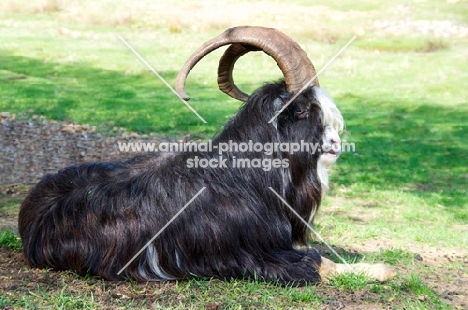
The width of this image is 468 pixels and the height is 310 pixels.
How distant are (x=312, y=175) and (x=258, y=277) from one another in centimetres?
95

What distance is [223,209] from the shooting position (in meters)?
5.84

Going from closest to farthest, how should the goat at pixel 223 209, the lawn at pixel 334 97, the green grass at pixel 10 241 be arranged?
the lawn at pixel 334 97 < the goat at pixel 223 209 < the green grass at pixel 10 241

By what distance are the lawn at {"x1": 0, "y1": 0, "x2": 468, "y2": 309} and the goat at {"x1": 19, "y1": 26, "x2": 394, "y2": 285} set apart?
0.17m

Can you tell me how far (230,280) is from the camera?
5.82 m

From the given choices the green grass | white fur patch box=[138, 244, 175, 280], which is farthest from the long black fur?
the green grass

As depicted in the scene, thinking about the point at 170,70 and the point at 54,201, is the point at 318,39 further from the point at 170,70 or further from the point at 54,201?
the point at 54,201

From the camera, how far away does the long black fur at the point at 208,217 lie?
5.81 metres

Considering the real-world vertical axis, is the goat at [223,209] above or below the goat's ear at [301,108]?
below

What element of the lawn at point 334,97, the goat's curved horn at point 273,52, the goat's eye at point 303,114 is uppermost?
the goat's curved horn at point 273,52

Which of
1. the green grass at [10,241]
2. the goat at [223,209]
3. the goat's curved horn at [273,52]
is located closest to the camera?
the goat at [223,209]

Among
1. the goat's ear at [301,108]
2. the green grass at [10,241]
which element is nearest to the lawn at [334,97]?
the green grass at [10,241]

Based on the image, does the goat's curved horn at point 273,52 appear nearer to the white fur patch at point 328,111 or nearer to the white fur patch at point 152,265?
the white fur patch at point 328,111

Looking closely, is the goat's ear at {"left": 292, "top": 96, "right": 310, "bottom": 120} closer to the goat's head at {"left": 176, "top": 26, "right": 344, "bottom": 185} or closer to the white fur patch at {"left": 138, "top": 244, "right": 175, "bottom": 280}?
the goat's head at {"left": 176, "top": 26, "right": 344, "bottom": 185}

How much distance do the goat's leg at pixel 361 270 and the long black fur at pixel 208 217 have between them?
11 cm
